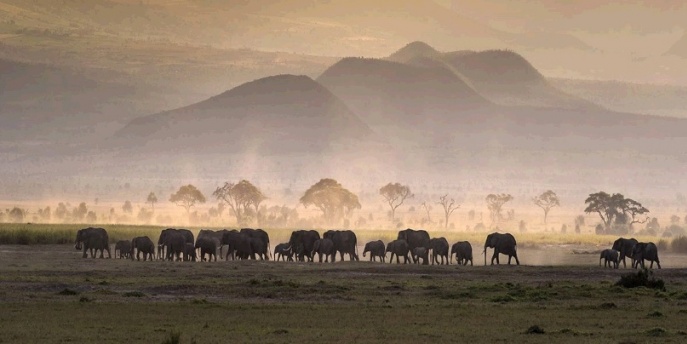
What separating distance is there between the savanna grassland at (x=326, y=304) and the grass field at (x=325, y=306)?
0.16 ft

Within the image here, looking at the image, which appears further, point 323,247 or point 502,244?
point 323,247

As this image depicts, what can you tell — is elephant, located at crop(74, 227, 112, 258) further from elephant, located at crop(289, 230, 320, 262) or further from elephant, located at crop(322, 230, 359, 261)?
elephant, located at crop(322, 230, 359, 261)

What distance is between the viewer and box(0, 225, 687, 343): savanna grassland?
3731cm

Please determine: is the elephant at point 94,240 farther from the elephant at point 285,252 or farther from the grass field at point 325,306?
the grass field at point 325,306

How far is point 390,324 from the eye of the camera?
40.3 meters

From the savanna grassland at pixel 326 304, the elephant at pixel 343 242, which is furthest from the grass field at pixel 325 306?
the elephant at pixel 343 242

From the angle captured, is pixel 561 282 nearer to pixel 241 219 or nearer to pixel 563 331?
pixel 563 331

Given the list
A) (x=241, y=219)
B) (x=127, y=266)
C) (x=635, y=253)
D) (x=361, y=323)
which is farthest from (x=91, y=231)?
(x=241, y=219)

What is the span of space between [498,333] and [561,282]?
74.0 feet

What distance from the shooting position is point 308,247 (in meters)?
82.7

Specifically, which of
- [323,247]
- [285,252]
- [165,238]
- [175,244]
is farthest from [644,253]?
[165,238]

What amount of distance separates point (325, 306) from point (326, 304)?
109cm

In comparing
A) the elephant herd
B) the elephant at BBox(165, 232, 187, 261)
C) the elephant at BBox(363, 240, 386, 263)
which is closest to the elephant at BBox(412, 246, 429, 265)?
the elephant at BBox(363, 240, 386, 263)

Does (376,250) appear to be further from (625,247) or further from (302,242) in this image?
(625,247)
